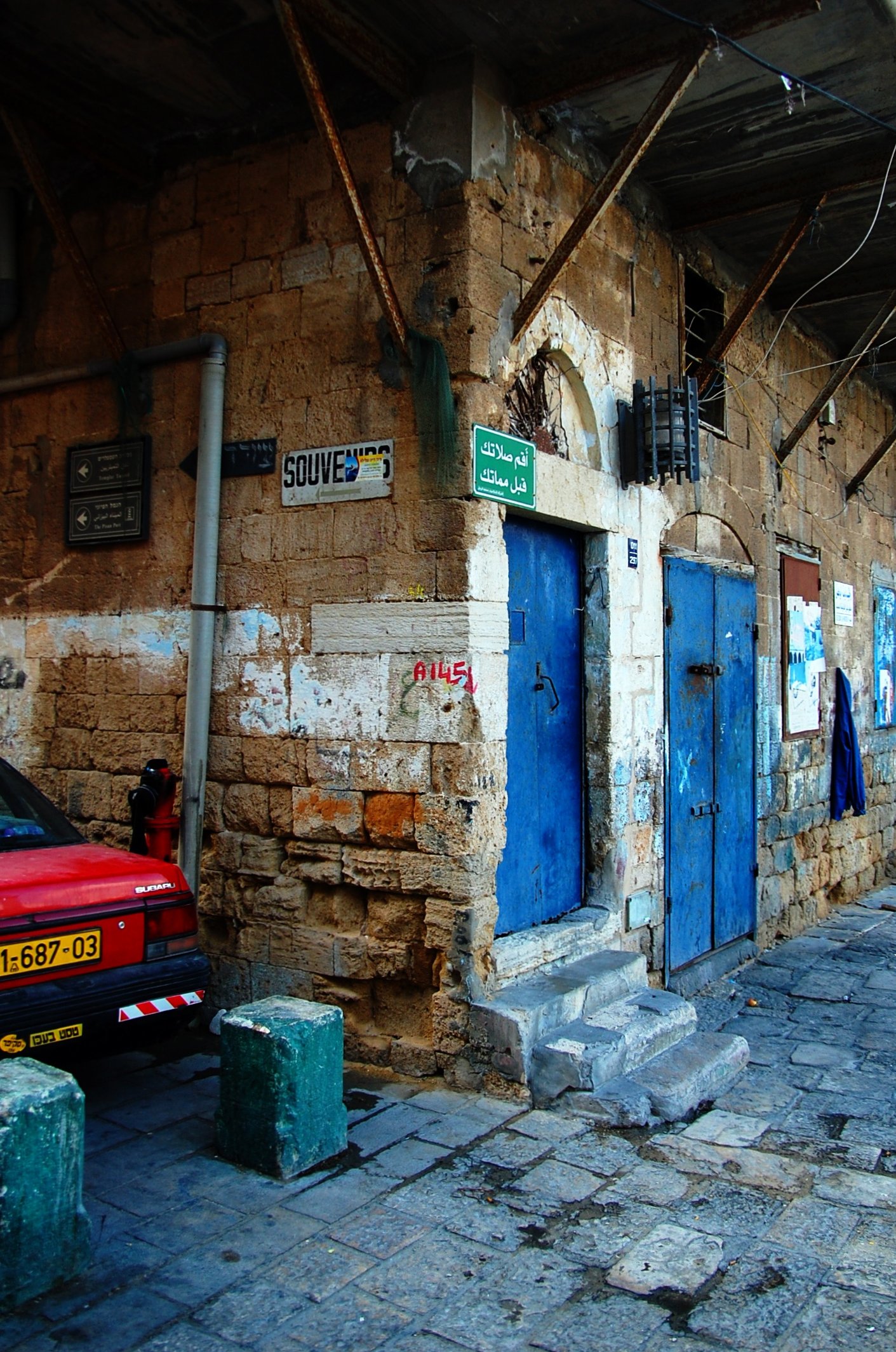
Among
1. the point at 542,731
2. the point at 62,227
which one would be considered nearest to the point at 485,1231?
the point at 542,731

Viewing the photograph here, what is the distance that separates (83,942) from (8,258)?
4.48 metres

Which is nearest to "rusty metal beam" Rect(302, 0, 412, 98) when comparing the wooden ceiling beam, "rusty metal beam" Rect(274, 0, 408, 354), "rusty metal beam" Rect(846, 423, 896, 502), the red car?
"rusty metal beam" Rect(274, 0, 408, 354)

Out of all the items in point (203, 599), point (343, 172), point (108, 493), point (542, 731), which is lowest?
point (542, 731)

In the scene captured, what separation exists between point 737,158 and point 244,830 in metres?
4.67

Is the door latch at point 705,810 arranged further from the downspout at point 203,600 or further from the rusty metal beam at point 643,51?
the rusty metal beam at point 643,51

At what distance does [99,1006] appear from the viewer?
3.92m

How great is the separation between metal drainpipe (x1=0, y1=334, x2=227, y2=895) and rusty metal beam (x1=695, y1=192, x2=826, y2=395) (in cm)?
316

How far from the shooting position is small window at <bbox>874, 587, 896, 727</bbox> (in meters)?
10.7

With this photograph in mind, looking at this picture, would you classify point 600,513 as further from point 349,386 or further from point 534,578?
point 349,386

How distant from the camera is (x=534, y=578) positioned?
5.45 metres

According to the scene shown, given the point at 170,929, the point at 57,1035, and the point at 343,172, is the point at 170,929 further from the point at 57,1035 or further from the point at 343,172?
Answer: the point at 343,172

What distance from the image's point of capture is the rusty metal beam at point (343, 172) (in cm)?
431

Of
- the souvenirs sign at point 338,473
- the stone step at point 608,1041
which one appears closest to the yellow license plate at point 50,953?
the stone step at point 608,1041

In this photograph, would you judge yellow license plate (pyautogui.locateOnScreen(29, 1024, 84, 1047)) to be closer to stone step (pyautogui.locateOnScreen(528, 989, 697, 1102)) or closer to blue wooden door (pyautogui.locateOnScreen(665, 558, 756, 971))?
stone step (pyautogui.locateOnScreen(528, 989, 697, 1102))
